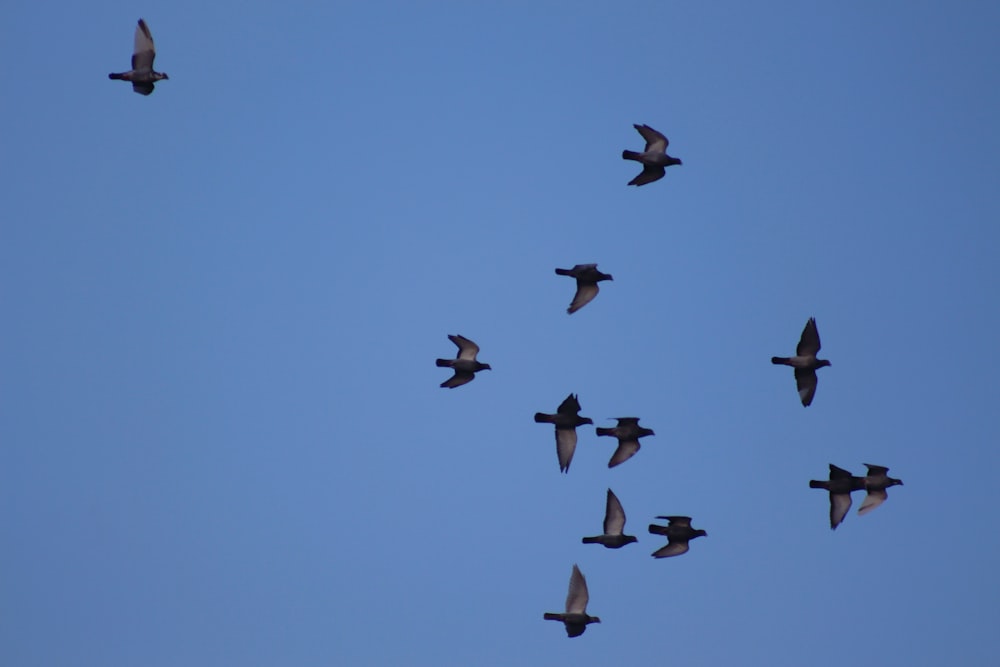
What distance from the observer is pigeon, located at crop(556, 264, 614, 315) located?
58125 mm

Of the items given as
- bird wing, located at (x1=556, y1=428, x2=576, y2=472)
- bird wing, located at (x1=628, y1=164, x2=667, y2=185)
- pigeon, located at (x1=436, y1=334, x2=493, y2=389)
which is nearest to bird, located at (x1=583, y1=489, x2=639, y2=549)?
bird wing, located at (x1=556, y1=428, x2=576, y2=472)

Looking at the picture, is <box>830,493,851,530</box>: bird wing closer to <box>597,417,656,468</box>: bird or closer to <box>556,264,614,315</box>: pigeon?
<box>597,417,656,468</box>: bird

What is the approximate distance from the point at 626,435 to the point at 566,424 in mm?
2237

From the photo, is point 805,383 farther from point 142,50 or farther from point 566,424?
point 142,50

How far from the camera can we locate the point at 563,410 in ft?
194

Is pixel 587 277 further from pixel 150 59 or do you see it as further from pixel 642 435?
pixel 150 59

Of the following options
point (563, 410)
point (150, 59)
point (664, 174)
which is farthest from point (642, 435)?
point (150, 59)

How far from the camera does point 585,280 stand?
58.5 metres

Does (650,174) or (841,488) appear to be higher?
(650,174)

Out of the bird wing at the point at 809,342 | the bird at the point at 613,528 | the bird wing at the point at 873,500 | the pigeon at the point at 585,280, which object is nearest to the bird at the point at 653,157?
the pigeon at the point at 585,280

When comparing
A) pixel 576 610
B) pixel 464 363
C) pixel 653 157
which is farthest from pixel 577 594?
pixel 653 157

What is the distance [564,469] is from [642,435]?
Result: 10.6 feet

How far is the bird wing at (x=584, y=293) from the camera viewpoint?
5806 cm

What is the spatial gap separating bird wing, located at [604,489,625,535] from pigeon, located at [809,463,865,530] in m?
6.30
